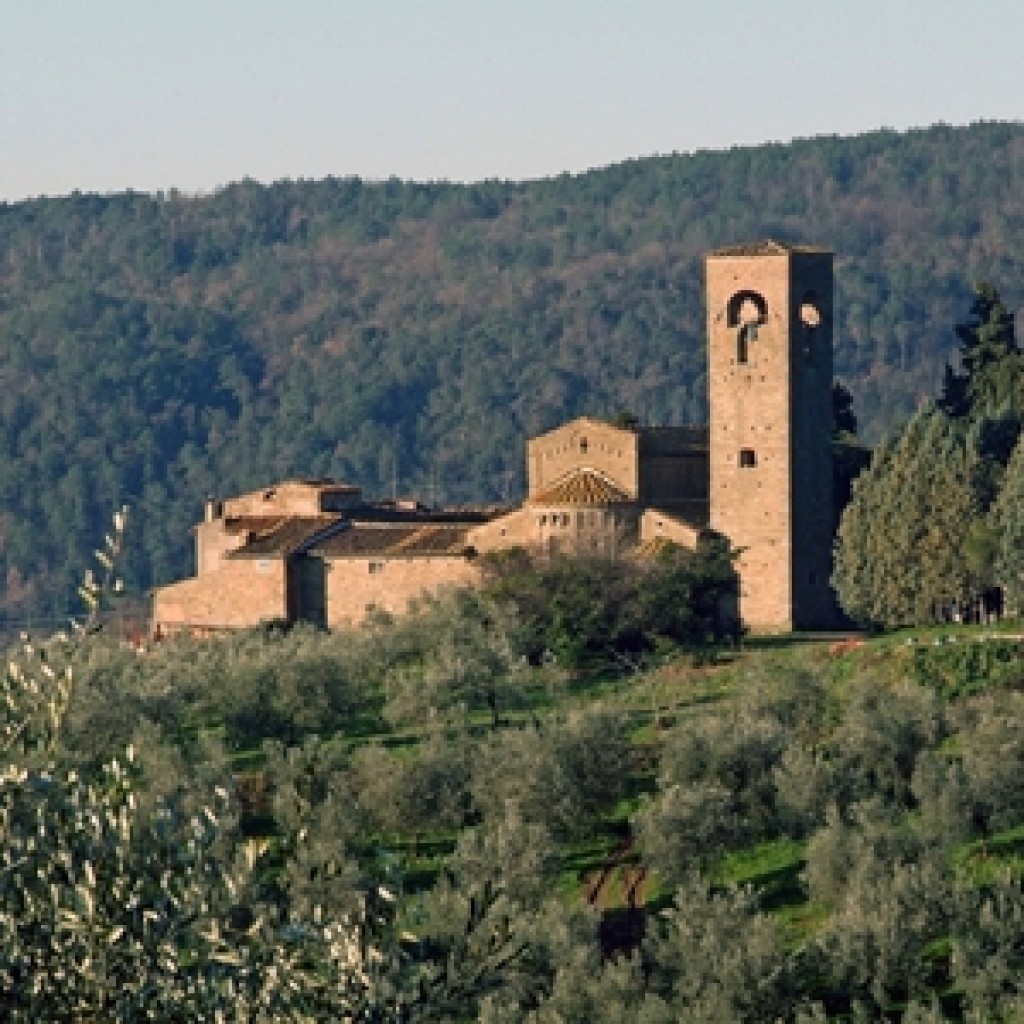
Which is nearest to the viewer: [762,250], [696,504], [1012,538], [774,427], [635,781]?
[635,781]

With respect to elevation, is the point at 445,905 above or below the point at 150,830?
below

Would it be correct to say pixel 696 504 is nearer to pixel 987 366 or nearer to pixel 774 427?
pixel 774 427

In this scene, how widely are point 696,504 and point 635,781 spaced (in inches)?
417

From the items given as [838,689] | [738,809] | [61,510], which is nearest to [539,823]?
[738,809]

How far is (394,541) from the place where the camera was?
2424 inches

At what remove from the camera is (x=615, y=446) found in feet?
199

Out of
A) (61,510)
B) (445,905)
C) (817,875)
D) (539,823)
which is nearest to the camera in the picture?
(445,905)

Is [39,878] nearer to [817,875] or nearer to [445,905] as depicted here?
[445,905]

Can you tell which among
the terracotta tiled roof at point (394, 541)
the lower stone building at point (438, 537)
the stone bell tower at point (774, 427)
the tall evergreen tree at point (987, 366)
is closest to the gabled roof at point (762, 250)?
the stone bell tower at point (774, 427)

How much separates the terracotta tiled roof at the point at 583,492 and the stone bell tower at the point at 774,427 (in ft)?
4.90

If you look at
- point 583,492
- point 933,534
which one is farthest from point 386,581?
point 933,534

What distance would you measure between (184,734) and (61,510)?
12297cm

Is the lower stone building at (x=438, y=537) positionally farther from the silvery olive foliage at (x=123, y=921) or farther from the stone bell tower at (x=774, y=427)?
the silvery olive foliage at (x=123, y=921)

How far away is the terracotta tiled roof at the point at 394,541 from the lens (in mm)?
60938
